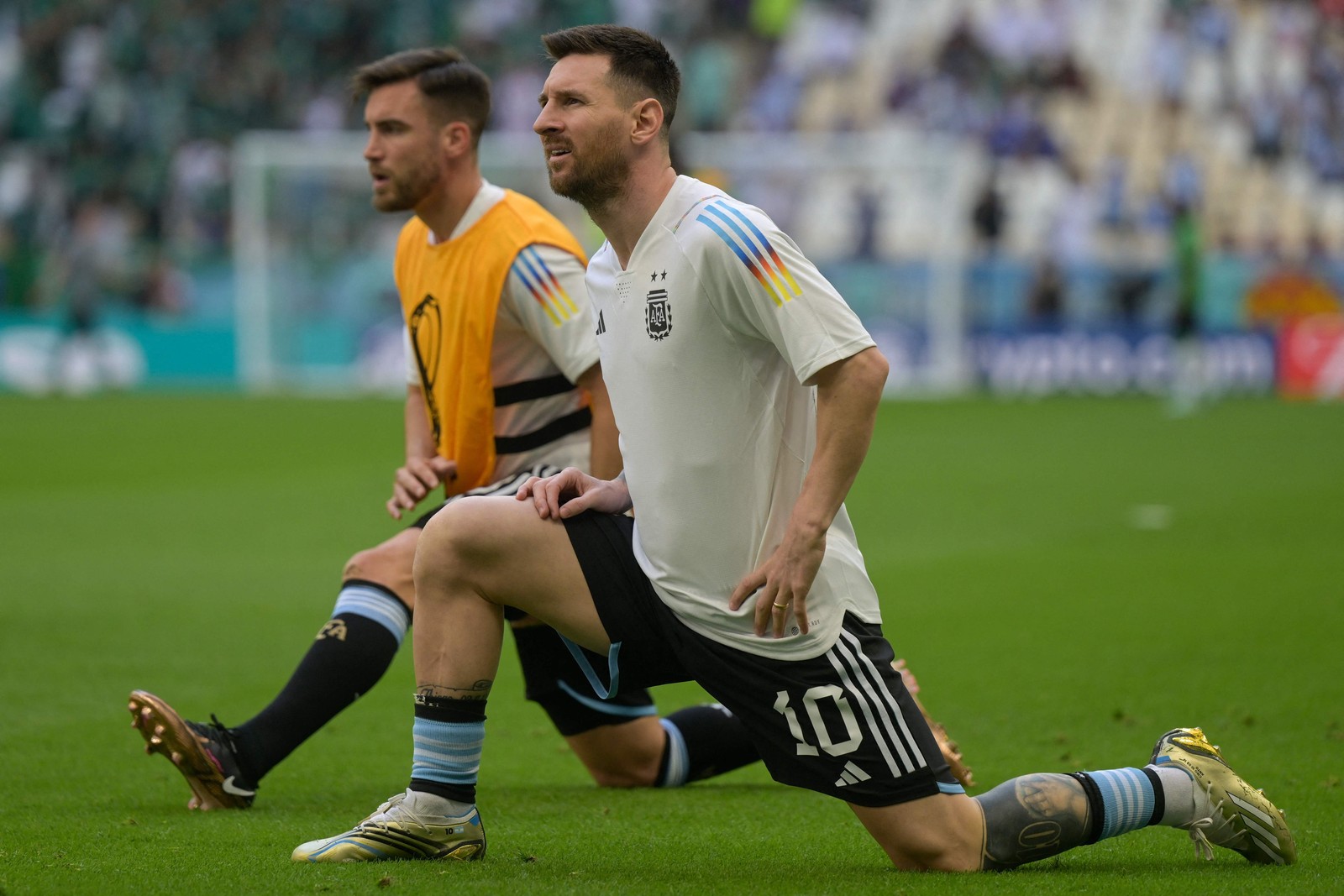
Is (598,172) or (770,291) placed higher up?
(598,172)

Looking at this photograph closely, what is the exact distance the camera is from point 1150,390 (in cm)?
2362

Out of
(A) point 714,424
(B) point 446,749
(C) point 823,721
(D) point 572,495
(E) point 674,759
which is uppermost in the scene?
(A) point 714,424

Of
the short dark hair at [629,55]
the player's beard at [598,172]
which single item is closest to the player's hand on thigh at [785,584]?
the player's beard at [598,172]

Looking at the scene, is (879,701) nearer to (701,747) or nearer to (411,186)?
(701,747)

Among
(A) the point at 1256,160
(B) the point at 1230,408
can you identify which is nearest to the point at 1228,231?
(A) the point at 1256,160

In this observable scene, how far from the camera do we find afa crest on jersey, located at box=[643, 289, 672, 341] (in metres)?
3.57

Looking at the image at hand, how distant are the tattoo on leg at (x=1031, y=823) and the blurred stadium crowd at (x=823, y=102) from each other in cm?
2131

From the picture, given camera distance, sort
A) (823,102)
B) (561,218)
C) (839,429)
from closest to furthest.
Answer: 1. (839,429)
2. (561,218)
3. (823,102)

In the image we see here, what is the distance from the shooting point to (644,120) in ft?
12.1

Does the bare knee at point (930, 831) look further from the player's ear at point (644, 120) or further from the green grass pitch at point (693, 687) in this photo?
the player's ear at point (644, 120)

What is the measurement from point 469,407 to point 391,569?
19.4 inches

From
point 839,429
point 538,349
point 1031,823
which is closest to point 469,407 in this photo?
point 538,349

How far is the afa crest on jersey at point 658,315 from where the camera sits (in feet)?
11.7

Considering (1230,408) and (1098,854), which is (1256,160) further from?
(1098,854)
